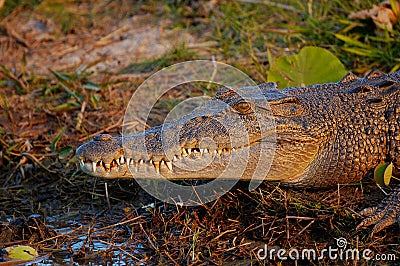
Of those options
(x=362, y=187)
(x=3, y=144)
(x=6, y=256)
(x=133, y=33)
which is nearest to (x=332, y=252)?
(x=362, y=187)

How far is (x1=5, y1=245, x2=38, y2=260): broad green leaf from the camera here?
3479mm

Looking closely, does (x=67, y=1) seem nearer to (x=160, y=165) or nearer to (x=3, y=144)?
(x=3, y=144)

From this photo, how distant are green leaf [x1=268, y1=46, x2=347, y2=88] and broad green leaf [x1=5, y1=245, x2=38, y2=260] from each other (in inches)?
88.5

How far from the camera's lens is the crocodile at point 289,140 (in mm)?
3498

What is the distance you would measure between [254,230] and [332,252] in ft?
1.61

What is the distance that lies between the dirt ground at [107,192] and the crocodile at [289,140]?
5.0 inches

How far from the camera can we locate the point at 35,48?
6836 mm

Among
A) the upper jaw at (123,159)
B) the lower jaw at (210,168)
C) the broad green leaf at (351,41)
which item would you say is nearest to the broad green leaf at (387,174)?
the lower jaw at (210,168)

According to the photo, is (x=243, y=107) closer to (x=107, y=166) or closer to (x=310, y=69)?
(x=107, y=166)

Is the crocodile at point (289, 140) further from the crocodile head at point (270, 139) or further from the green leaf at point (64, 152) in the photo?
the green leaf at point (64, 152)

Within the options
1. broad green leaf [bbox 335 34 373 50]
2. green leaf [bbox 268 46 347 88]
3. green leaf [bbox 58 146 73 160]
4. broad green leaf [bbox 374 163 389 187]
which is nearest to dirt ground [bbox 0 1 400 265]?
green leaf [bbox 58 146 73 160]

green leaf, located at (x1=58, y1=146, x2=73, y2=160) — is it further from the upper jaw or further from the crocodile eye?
the crocodile eye

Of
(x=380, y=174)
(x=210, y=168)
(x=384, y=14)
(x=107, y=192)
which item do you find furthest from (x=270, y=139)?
(x=384, y=14)

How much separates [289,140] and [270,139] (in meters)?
0.12
